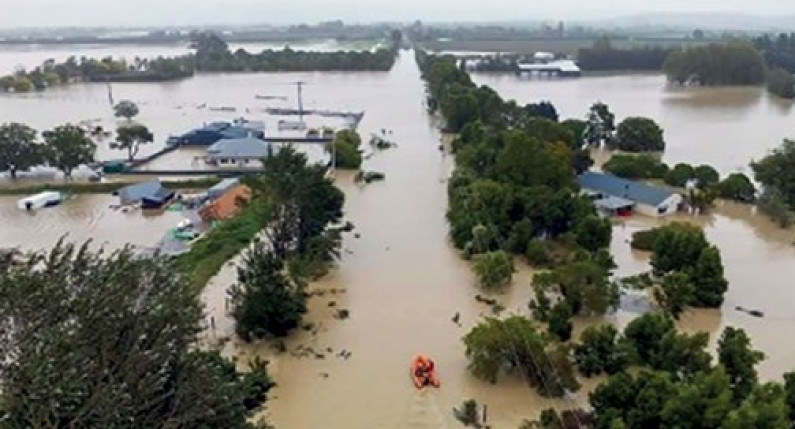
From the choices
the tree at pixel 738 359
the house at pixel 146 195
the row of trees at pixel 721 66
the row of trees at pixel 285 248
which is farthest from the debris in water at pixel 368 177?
the row of trees at pixel 721 66

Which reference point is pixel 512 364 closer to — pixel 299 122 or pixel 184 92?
pixel 299 122

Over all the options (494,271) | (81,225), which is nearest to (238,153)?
(81,225)

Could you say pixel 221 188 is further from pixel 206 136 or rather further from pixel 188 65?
pixel 188 65

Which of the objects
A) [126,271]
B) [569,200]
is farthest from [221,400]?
[569,200]

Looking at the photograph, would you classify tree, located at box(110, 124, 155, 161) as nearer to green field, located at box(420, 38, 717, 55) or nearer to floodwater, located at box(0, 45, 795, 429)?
floodwater, located at box(0, 45, 795, 429)

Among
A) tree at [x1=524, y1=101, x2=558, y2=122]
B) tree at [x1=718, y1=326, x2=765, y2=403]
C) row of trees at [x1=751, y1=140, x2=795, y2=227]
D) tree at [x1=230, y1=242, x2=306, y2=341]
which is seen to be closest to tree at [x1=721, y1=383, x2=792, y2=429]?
tree at [x1=718, y1=326, x2=765, y2=403]

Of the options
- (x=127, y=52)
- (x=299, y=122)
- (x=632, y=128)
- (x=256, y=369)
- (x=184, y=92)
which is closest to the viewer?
(x=256, y=369)
